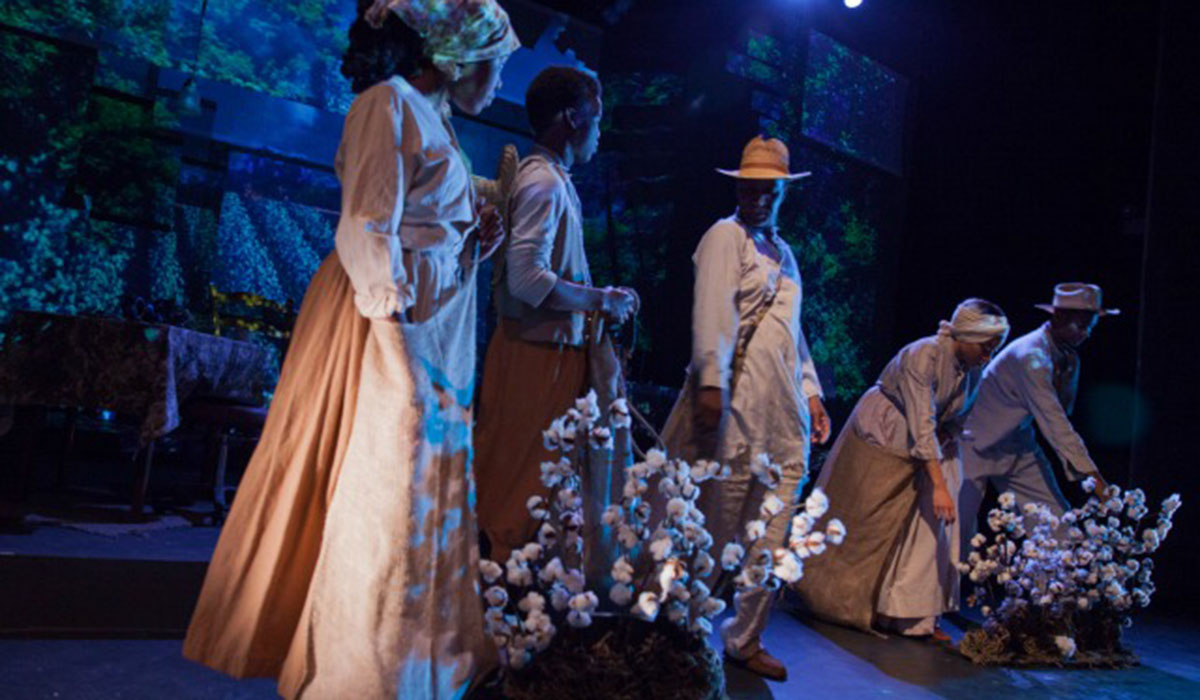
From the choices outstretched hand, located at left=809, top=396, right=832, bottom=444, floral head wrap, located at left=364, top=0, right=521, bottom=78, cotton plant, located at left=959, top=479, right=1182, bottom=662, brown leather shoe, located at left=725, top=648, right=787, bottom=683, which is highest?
floral head wrap, located at left=364, top=0, right=521, bottom=78

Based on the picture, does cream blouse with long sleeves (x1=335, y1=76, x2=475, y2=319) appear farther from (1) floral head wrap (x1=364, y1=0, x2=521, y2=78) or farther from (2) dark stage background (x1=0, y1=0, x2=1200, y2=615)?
(2) dark stage background (x1=0, y1=0, x2=1200, y2=615)

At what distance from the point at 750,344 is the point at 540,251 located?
114 centimetres

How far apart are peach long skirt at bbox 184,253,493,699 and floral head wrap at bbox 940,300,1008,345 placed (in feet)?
10.1

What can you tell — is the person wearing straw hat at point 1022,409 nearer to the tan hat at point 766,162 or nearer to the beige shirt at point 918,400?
the beige shirt at point 918,400

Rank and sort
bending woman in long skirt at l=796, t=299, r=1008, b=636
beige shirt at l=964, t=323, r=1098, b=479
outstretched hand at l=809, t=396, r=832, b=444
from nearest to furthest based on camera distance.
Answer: outstretched hand at l=809, t=396, r=832, b=444, bending woman in long skirt at l=796, t=299, r=1008, b=636, beige shirt at l=964, t=323, r=1098, b=479

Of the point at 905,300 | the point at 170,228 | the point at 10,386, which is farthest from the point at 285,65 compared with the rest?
the point at 905,300

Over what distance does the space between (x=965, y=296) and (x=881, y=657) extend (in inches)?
225

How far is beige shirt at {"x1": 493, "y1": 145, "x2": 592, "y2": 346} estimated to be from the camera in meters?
2.71

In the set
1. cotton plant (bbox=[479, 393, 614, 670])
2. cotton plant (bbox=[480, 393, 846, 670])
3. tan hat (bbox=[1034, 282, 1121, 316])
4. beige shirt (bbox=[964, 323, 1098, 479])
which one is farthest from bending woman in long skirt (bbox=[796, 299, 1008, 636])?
cotton plant (bbox=[479, 393, 614, 670])

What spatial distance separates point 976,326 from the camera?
15.1ft

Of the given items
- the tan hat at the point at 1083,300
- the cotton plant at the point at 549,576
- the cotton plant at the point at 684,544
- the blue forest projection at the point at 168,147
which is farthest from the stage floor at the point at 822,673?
the blue forest projection at the point at 168,147

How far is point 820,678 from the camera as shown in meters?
3.70

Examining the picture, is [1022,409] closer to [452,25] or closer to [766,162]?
[766,162]

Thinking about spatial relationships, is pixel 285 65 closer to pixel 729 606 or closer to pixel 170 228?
pixel 170 228
